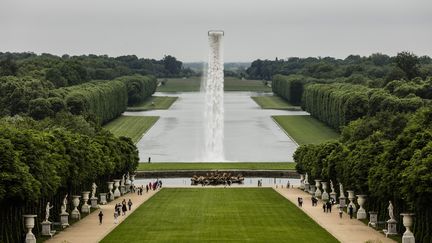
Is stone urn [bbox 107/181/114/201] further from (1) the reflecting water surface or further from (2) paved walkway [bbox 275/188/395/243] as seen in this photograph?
(1) the reflecting water surface

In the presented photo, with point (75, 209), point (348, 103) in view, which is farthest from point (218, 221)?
point (348, 103)

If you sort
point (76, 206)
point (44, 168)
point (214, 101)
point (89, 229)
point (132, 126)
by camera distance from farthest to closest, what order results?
point (132, 126)
point (214, 101)
point (76, 206)
point (89, 229)
point (44, 168)

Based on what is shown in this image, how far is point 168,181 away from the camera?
104500 mm

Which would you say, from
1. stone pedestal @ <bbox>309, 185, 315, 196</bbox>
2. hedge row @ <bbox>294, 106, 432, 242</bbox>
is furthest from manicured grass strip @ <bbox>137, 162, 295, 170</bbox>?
stone pedestal @ <bbox>309, 185, 315, 196</bbox>

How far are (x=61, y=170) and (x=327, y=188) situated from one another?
26.6 metres

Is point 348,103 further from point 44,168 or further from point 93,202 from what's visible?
point 44,168

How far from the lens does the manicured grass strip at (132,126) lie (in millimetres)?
143750

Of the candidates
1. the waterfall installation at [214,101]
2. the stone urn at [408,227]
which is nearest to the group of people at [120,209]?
the stone urn at [408,227]

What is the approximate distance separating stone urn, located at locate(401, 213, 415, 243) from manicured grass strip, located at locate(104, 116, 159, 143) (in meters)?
80.2

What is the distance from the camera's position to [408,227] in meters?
56.5

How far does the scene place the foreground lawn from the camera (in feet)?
193

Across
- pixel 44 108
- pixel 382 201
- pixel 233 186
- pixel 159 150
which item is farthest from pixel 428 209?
pixel 44 108

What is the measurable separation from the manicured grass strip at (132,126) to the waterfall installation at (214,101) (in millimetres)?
10545

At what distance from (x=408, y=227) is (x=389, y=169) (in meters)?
6.14
